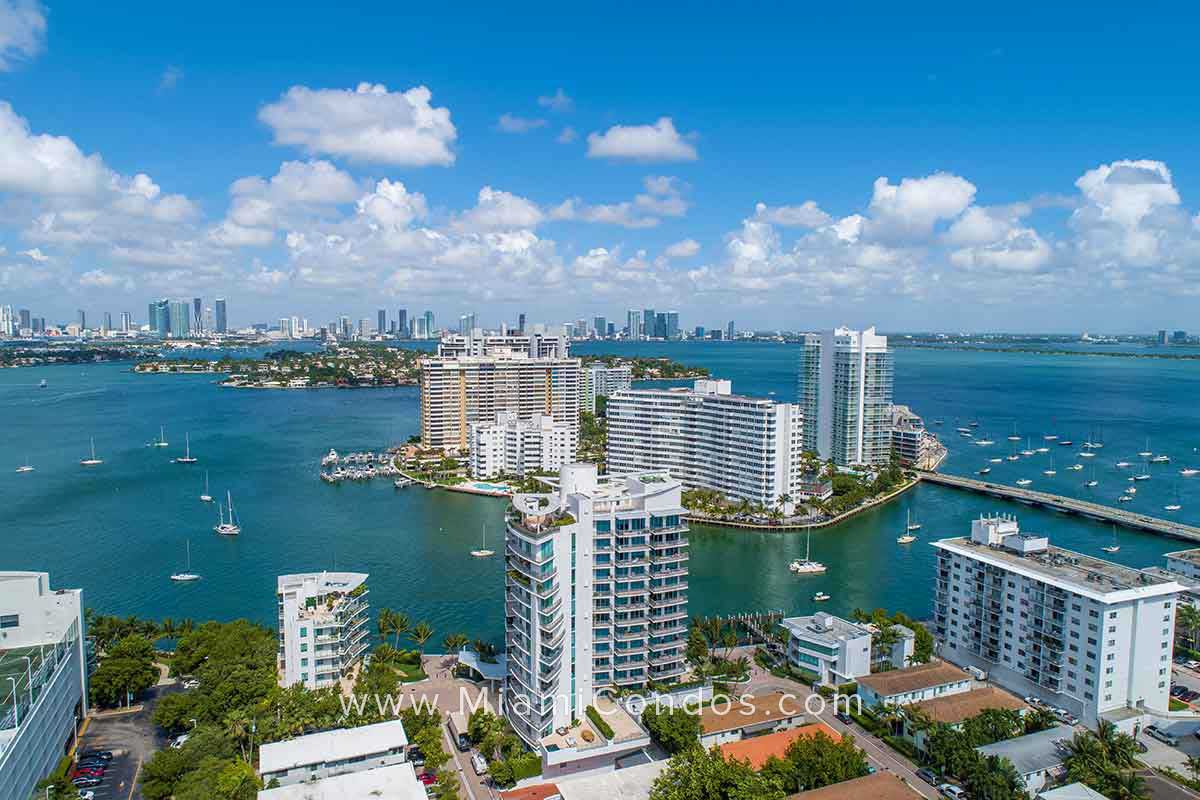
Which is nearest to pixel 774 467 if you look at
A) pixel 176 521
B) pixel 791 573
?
pixel 791 573

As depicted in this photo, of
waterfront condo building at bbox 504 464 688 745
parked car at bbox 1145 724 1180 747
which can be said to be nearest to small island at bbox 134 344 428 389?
waterfront condo building at bbox 504 464 688 745

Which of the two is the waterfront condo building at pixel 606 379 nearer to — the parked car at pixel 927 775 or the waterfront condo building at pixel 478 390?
the waterfront condo building at pixel 478 390

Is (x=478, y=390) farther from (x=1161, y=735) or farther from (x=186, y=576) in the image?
(x=1161, y=735)

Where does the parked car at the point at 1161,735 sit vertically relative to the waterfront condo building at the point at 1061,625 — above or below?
below

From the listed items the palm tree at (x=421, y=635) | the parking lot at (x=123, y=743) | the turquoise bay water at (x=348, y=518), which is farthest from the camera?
the turquoise bay water at (x=348, y=518)

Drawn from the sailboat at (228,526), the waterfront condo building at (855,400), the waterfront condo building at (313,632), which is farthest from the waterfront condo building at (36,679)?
the waterfront condo building at (855,400)

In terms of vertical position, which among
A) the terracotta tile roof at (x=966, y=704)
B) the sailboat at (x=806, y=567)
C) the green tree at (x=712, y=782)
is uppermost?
the green tree at (x=712, y=782)

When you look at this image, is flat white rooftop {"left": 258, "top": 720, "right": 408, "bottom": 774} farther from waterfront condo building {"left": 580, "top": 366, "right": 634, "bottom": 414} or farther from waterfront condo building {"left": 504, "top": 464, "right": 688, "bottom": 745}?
waterfront condo building {"left": 580, "top": 366, "right": 634, "bottom": 414}

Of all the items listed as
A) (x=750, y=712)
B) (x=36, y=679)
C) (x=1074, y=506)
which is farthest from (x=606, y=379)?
(x=36, y=679)
